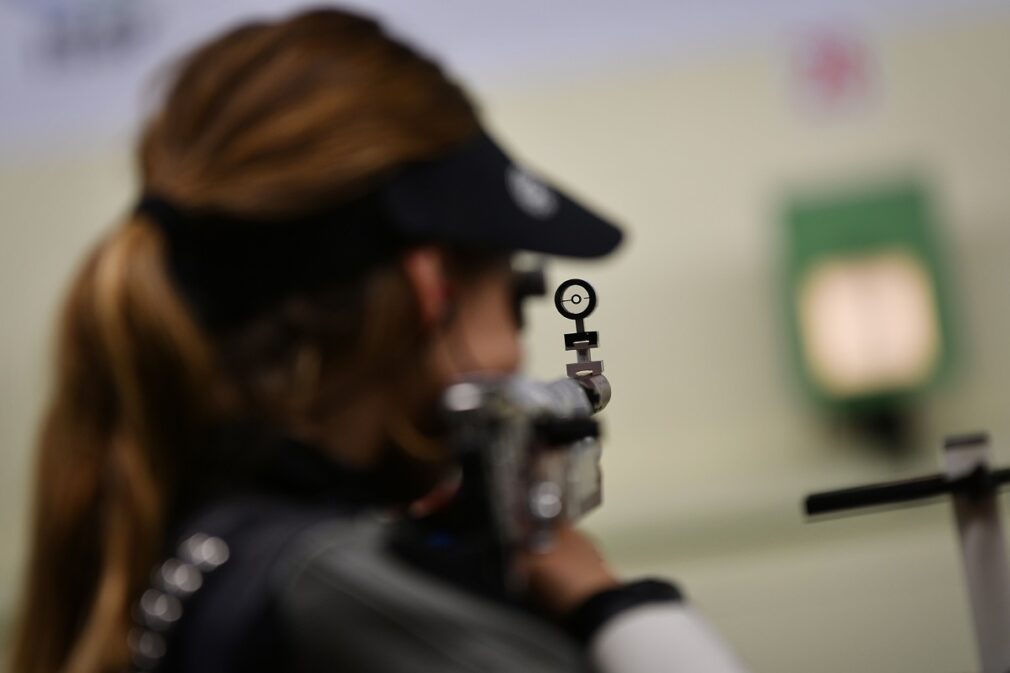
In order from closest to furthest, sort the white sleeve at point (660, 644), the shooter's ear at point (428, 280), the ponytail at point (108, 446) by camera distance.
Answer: the white sleeve at point (660, 644) → the shooter's ear at point (428, 280) → the ponytail at point (108, 446)

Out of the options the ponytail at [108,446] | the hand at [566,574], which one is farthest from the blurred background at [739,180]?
the hand at [566,574]

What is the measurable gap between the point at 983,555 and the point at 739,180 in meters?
0.91

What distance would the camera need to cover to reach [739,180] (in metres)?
1.11

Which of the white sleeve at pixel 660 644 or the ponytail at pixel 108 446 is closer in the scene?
the white sleeve at pixel 660 644

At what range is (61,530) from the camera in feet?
1.57

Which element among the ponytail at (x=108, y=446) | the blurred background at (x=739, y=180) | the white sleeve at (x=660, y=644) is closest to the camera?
the white sleeve at (x=660, y=644)

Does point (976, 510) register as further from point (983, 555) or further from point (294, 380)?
point (294, 380)

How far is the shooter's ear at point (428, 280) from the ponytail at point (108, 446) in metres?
0.14

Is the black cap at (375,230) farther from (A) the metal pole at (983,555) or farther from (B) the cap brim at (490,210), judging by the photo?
(A) the metal pole at (983,555)

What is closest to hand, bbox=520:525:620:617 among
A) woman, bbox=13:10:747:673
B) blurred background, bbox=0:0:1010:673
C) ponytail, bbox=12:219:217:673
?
woman, bbox=13:10:747:673

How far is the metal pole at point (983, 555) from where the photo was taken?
8.9 inches

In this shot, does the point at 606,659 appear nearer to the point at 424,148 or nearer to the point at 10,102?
the point at 424,148

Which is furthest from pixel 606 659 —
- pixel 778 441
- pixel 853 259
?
pixel 853 259

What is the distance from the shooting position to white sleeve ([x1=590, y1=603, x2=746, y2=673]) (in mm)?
224
